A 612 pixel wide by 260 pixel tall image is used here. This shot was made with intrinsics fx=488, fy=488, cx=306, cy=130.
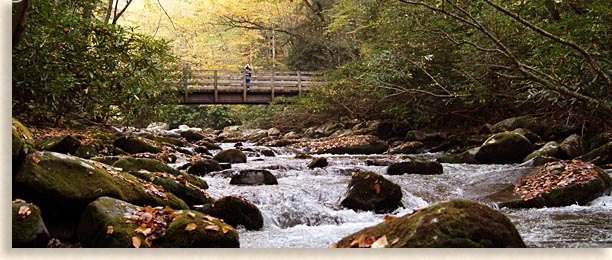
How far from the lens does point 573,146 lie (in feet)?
23.0

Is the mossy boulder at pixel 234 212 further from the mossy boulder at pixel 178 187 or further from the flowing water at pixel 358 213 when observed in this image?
the mossy boulder at pixel 178 187

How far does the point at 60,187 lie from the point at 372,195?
250 centimetres

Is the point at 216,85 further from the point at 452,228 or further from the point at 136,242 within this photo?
the point at 452,228

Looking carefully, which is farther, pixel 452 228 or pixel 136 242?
pixel 136 242

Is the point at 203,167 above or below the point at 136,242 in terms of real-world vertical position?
below

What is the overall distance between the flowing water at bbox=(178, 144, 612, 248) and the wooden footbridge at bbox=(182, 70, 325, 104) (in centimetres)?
505

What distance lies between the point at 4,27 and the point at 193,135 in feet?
36.3

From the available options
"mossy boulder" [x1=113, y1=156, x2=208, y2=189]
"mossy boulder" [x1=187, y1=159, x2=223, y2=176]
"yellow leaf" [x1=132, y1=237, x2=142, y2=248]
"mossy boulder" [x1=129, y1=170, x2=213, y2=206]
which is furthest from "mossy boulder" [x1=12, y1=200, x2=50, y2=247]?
"mossy boulder" [x1=187, y1=159, x2=223, y2=176]

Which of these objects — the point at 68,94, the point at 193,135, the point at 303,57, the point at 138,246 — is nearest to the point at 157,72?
the point at 68,94

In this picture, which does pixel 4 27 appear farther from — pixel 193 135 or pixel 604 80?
pixel 193 135

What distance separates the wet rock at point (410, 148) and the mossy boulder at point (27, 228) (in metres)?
7.73

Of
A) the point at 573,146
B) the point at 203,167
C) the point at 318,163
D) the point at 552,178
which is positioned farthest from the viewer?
the point at 318,163

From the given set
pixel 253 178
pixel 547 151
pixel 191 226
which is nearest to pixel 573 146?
pixel 547 151

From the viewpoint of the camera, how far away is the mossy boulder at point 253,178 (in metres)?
5.43
